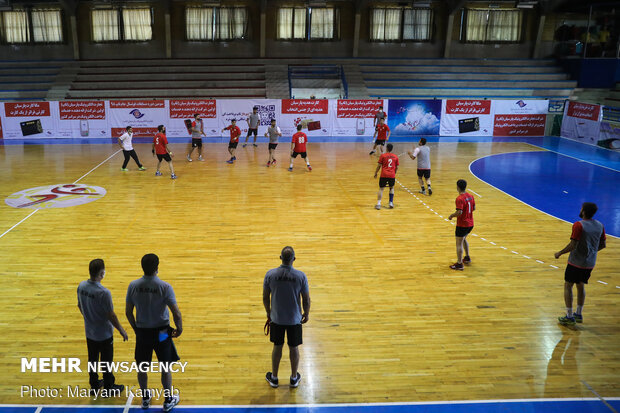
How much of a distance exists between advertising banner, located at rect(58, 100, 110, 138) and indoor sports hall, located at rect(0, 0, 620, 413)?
9 cm

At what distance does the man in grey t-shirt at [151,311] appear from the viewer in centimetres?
498

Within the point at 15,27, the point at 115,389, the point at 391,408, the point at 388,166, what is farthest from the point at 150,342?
the point at 15,27

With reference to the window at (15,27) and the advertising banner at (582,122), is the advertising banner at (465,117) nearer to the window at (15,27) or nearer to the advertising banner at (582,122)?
the advertising banner at (582,122)

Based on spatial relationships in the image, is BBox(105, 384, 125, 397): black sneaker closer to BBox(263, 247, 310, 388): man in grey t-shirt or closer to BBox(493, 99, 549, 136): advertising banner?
BBox(263, 247, 310, 388): man in grey t-shirt

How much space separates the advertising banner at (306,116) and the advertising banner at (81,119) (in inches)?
324

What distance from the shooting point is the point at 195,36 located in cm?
3134

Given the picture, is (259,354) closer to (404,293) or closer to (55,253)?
(404,293)

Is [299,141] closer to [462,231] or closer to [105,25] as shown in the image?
[462,231]

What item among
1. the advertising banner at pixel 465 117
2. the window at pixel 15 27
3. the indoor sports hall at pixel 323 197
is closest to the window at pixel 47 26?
the indoor sports hall at pixel 323 197

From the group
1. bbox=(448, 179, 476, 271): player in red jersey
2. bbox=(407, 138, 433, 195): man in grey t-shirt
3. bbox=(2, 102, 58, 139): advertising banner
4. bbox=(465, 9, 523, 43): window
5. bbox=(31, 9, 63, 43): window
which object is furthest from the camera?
bbox=(465, 9, 523, 43): window

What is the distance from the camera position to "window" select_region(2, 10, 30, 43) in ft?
100

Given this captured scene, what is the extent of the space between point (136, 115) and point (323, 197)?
43.7 feet

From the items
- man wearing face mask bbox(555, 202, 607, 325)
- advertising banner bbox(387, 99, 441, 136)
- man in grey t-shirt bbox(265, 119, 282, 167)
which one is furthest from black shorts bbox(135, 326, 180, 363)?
advertising banner bbox(387, 99, 441, 136)

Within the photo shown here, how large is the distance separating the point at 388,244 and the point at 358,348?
13.4 ft
